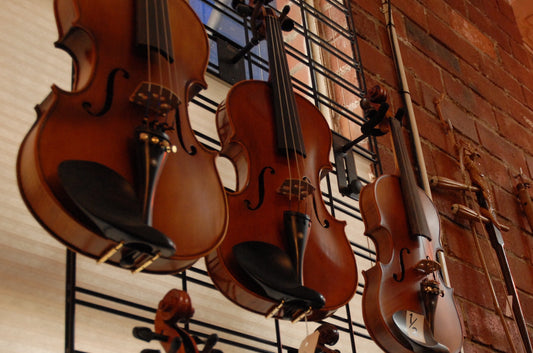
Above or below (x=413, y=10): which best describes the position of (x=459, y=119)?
below

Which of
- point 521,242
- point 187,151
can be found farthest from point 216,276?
point 521,242

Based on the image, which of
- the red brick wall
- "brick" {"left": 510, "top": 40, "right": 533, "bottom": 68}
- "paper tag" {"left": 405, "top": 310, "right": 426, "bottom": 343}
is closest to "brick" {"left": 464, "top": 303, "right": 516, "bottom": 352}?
the red brick wall

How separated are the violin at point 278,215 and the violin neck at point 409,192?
1.07 feet

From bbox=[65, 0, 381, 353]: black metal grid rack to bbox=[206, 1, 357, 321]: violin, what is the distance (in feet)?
0.53

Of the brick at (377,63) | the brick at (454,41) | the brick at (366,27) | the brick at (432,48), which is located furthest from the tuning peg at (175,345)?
the brick at (454,41)

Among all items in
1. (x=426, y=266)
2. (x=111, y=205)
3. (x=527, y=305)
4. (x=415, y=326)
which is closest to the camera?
(x=111, y=205)

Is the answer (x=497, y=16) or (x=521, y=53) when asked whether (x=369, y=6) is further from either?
(x=521, y=53)

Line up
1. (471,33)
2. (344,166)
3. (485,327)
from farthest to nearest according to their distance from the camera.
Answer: (471,33) < (485,327) < (344,166)

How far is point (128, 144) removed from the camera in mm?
1200

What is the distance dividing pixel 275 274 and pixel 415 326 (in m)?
0.51

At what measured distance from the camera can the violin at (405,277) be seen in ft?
5.36

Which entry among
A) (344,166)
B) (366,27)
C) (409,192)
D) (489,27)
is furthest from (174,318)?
(489,27)

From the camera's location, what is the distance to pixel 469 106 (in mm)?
3293

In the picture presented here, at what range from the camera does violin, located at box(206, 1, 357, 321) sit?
→ 1.33m
